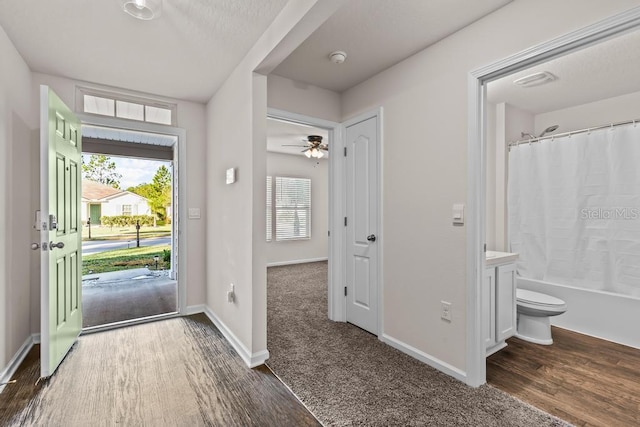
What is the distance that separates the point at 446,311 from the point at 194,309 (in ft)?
8.97

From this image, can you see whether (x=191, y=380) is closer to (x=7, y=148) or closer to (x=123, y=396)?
(x=123, y=396)

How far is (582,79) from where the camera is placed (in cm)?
276

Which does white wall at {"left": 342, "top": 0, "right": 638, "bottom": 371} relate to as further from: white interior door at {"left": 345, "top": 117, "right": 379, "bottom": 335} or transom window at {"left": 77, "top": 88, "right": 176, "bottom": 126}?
transom window at {"left": 77, "top": 88, "right": 176, "bottom": 126}

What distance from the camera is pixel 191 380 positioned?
212cm

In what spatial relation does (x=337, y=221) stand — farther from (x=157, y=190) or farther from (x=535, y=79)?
(x=157, y=190)

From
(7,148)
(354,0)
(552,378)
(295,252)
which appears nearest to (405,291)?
(552,378)

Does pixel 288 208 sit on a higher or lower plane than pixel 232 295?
higher

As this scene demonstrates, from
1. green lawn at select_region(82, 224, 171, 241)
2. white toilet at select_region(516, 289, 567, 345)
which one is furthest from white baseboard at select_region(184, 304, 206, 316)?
green lawn at select_region(82, 224, 171, 241)

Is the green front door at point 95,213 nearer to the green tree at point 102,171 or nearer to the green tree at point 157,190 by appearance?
the green tree at point 102,171

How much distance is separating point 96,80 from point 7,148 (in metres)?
1.02

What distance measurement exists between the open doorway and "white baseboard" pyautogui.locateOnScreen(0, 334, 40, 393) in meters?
1.86

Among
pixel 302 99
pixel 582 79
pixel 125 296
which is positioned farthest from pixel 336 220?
pixel 125 296

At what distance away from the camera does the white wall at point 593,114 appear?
3.06 meters

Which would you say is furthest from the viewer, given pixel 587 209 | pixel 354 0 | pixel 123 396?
pixel 587 209
